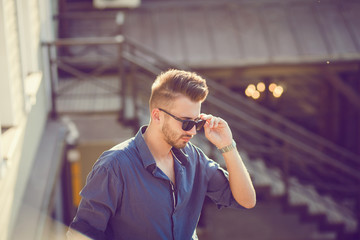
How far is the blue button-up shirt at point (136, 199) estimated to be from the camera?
2318mm

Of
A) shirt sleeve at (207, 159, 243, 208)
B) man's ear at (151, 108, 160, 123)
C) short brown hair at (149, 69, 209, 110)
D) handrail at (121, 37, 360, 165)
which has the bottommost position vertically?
handrail at (121, 37, 360, 165)

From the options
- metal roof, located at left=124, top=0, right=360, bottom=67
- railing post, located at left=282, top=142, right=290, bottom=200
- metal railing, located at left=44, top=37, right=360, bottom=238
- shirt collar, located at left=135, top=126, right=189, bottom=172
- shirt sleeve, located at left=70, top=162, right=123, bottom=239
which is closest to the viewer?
shirt sleeve, located at left=70, top=162, right=123, bottom=239

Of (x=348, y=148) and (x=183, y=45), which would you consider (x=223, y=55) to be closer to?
(x=183, y=45)

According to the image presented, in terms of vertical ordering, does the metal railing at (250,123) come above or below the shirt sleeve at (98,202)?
below

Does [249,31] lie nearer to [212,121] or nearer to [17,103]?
[17,103]

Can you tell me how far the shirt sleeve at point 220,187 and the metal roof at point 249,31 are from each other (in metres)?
6.19

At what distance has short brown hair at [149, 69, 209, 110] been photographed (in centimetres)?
254

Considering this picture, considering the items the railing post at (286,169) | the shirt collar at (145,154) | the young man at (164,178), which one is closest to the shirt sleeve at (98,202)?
the young man at (164,178)

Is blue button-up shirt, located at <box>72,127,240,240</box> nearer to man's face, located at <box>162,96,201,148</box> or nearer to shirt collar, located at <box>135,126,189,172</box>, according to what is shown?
shirt collar, located at <box>135,126,189,172</box>

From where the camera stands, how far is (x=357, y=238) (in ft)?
24.5

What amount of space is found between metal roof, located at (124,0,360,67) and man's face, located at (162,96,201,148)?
632 cm

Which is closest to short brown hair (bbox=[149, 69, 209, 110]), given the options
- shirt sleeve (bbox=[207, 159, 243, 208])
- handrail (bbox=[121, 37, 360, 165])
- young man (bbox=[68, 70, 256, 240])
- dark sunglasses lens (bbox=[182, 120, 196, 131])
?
young man (bbox=[68, 70, 256, 240])

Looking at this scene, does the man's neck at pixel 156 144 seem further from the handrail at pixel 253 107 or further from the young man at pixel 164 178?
the handrail at pixel 253 107

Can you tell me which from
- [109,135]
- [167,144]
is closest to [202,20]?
[109,135]
